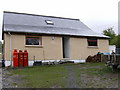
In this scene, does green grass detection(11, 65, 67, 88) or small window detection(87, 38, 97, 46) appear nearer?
green grass detection(11, 65, 67, 88)

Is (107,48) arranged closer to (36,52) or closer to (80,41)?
(80,41)

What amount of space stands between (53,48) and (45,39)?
1.18m

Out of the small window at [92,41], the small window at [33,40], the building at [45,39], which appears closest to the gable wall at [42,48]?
the building at [45,39]

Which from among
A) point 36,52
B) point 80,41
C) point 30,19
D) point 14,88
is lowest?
point 14,88

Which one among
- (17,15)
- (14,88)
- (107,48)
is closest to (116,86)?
(14,88)

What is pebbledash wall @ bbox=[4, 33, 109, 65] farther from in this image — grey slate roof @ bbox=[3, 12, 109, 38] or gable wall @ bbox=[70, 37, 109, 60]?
grey slate roof @ bbox=[3, 12, 109, 38]

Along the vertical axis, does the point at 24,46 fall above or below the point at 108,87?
above

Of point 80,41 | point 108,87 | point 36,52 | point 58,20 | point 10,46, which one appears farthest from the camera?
point 58,20

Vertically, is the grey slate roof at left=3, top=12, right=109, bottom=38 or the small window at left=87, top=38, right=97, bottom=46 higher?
the grey slate roof at left=3, top=12, right=109, bottom=38

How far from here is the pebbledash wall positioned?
13.0 m

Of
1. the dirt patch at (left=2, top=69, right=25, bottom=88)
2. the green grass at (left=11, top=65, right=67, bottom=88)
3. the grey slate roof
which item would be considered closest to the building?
the grey slate roof

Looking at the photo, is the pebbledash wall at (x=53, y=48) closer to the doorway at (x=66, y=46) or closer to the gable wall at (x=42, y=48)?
the gable wall at (x=42, y=48)

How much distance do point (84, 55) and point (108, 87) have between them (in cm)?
1063

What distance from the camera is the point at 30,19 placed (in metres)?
17.1
